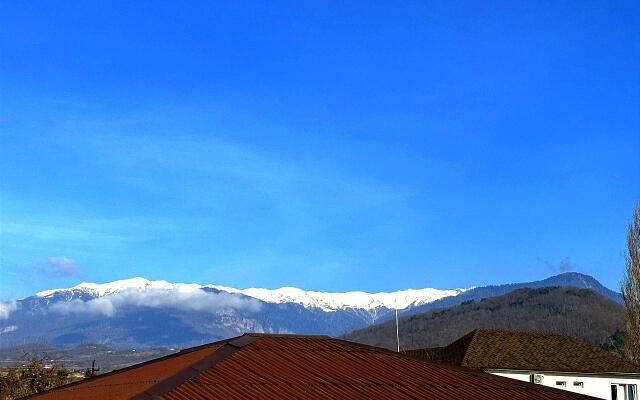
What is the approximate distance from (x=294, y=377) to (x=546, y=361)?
3910cm

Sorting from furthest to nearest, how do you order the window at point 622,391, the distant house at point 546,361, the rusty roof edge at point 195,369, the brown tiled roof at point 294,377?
the window at point 622,391 → the distant house at point 546,361 → the brown tiled roof at point 294,377 → the rusty roof edge at point 195,369

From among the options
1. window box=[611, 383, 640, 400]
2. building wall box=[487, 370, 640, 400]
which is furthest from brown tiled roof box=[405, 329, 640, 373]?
window box=[611, 383, 640, 400]

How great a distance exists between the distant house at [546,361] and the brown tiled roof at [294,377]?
2872 cm

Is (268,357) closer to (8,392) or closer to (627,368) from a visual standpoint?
(8,392)

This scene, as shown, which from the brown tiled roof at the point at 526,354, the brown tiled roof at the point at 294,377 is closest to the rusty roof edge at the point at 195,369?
the brown tiled roof at the point at 294,377

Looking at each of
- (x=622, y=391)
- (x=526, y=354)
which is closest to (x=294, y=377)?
(x=526, y=354)

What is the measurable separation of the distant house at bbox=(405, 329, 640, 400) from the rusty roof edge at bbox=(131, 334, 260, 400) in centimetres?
3206

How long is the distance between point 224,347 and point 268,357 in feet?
5.61

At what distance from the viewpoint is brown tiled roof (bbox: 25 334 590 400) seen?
2025cm

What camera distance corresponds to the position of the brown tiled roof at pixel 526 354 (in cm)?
5594

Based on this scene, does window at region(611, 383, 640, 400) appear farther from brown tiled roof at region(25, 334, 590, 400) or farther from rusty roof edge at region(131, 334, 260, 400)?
rusty roof edge at region(131, 334, 260, 400)

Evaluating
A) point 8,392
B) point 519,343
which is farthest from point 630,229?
point 8,392

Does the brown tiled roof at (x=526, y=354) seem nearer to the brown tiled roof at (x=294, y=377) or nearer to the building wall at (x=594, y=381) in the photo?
the building wall at (x=594, y=381)

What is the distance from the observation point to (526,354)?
190 ft
